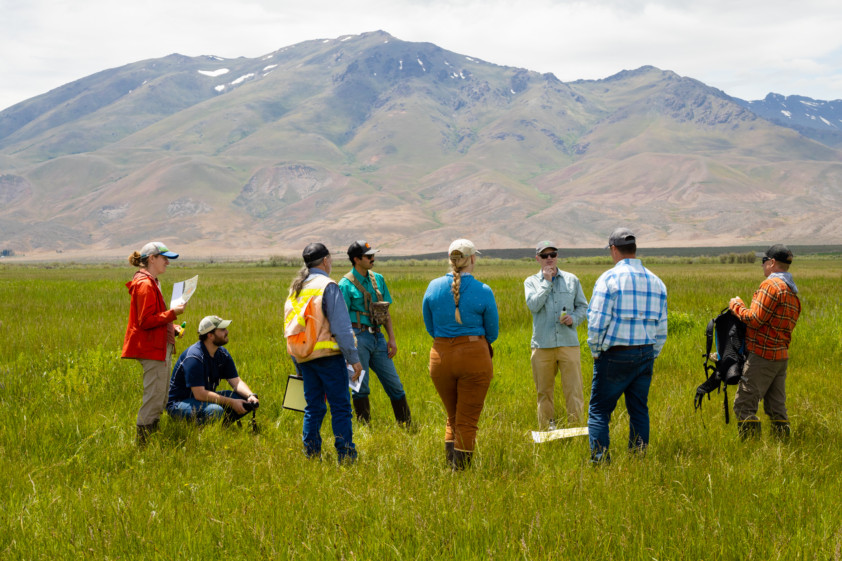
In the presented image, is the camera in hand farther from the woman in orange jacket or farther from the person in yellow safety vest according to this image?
the person in yellow safety vest

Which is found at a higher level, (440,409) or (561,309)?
(561,309)

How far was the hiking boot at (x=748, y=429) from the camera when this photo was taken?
6.50 m

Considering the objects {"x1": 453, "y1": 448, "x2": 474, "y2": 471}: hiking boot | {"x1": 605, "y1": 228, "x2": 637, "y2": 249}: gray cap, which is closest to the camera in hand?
{"x1": 453, "y1": 448, "x2": 474, "y2": 471}: hiking boot

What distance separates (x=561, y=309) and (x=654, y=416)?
1.68 meters

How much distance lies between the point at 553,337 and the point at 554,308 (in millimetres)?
347

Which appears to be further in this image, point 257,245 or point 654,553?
point 257,245

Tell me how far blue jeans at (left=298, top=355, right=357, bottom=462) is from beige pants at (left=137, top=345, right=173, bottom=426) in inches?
61.8

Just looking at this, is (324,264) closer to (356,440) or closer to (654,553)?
(356,440)

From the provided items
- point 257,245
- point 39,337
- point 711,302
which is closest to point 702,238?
point 257,245

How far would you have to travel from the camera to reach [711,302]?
2005cm

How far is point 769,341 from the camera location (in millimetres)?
6461

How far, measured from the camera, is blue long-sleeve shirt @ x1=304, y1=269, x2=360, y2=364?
5754 millimetres

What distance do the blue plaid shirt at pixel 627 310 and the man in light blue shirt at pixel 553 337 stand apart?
5.30 ft

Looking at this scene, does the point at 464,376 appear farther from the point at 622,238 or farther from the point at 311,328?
the point at 622,238
